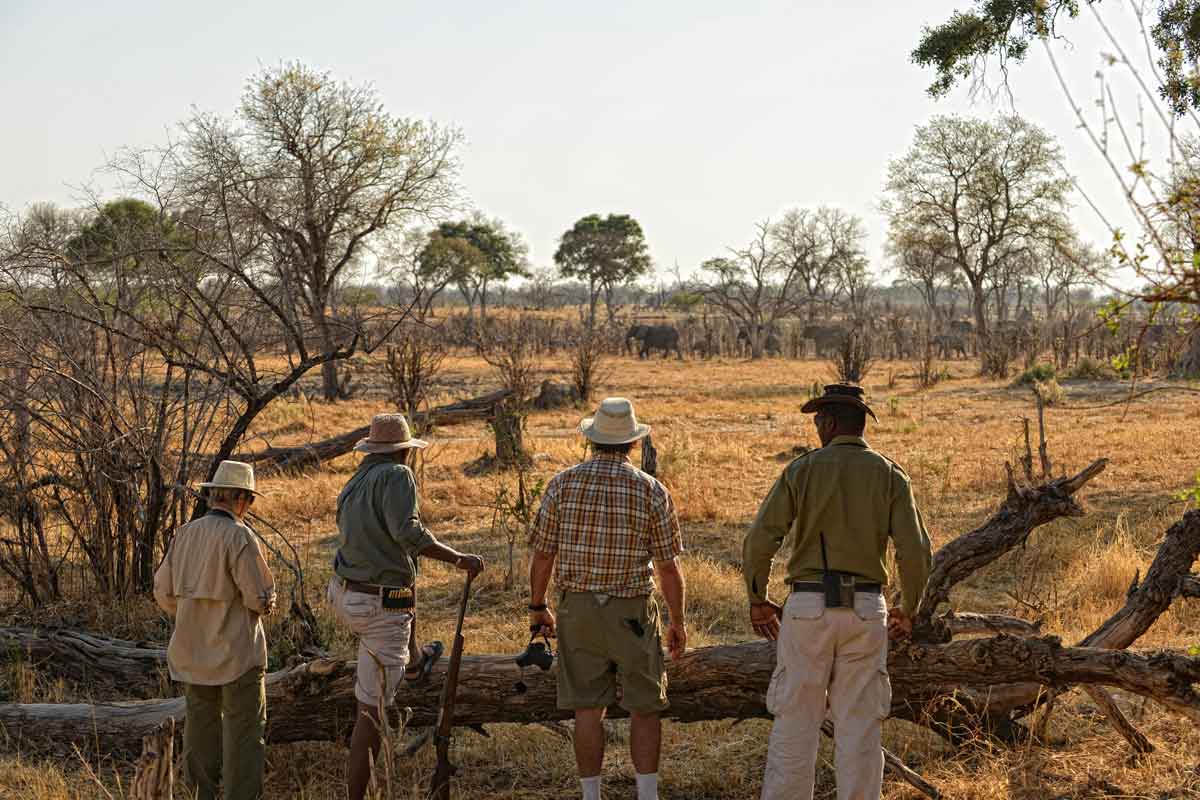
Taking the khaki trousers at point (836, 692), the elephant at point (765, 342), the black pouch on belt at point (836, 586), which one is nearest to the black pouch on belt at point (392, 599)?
the khaki trousers at point (836, 692)

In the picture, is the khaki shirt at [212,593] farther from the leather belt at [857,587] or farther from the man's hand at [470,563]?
the leather belt at [857,587]

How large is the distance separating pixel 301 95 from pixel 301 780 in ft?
72.5

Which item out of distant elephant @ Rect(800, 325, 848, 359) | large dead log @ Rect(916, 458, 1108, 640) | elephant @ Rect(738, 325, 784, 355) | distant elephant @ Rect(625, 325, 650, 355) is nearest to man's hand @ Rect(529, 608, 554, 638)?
large dead log @ Rect(916, 458, 1108, 640)

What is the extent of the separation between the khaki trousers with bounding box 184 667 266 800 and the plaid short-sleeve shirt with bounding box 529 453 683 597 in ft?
4.02

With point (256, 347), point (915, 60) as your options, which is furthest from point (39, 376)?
point (915, 60)

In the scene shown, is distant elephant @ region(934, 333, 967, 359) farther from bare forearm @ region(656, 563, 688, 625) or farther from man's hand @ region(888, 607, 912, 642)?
bare forearm @ region(656, 563, 688, 625)

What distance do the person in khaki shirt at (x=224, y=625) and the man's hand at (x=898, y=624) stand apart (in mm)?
2237

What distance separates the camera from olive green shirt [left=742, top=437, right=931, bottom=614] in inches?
154

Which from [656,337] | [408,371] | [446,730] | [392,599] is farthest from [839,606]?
[656,337]

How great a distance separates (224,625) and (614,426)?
158 cm

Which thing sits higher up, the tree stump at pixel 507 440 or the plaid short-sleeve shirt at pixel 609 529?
the plaid short-sleeve shirt at pixel 609 529

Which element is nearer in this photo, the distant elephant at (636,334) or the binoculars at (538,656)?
the binoculars at (538,656)

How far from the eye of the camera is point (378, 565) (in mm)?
4395

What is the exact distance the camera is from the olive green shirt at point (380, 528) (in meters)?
4.34
